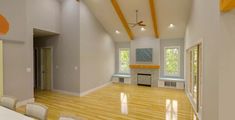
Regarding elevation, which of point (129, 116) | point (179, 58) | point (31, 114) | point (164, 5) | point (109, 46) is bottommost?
point (129, 116)

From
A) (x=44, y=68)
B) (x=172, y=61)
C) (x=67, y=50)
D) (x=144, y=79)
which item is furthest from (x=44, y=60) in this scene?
(x=172, y=61)

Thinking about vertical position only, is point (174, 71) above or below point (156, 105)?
above

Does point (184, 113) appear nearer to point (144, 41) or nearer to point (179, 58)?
point (179, 58)

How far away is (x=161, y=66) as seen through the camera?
731cm

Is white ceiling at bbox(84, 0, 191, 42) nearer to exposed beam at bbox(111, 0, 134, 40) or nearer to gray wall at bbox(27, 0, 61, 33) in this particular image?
exposed beam at bbox(111, 0, 134, 40)

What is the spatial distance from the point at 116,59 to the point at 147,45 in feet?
7.10

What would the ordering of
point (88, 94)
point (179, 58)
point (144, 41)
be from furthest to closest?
point (144, 41), point (179, 58), point (88, 94)

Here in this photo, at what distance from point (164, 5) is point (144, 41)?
2.56 metres

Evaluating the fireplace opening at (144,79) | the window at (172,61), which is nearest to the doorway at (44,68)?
the fireplace opening at (144,79)

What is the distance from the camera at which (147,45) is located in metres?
7.39

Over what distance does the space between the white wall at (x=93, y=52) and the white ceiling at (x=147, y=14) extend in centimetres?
45

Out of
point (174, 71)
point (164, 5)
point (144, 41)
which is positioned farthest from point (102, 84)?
point (164, 5)

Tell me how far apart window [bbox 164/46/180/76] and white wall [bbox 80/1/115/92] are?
10.3 feet

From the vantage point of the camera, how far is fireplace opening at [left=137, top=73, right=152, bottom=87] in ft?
23.9
